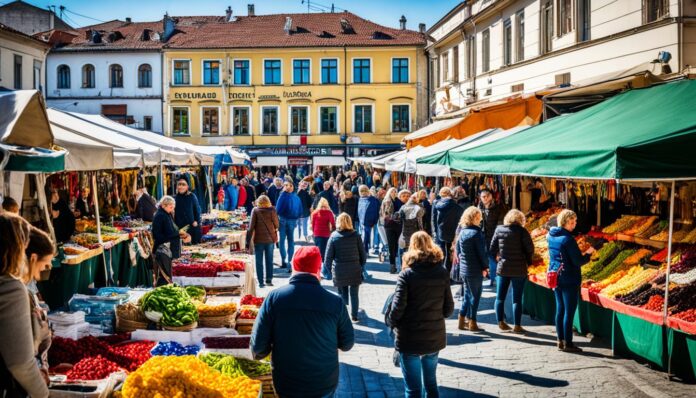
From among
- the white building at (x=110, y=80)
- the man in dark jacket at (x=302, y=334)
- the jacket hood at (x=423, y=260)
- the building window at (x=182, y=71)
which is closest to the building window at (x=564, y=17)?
the jacket hood at (x=423, y=260)

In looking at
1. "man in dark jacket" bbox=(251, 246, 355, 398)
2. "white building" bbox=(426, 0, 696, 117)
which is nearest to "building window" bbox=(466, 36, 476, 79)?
"white building" bbox=(426, 0, 696, 117)

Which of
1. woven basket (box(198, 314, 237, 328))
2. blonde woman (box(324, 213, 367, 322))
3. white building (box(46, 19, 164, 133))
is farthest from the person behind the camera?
→ white building (box(46, 19, 164, 133))

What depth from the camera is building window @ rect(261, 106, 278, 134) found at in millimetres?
45106

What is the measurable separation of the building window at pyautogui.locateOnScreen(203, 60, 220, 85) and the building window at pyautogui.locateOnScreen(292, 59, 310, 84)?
4.97 meters

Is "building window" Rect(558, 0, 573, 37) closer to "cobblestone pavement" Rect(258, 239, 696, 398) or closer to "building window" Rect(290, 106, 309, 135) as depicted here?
"cobblestone pavement" Rect(258, 239, 696, 398)

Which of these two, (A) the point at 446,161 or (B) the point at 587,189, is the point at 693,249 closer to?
(B) the point at 587,189

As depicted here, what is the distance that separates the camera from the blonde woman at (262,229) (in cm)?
1335

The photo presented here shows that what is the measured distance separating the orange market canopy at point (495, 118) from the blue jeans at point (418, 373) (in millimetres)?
9264

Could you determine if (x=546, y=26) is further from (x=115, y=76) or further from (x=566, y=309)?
(x=115, y=76)

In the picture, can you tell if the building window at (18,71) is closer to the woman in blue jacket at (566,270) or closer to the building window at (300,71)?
the building window at (300,71)

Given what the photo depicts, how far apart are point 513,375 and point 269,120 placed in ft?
127

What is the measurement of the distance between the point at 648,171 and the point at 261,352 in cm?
433

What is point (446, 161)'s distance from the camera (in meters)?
13.1

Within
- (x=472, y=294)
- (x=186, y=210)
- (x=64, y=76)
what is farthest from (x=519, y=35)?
(x=64, y=76)
